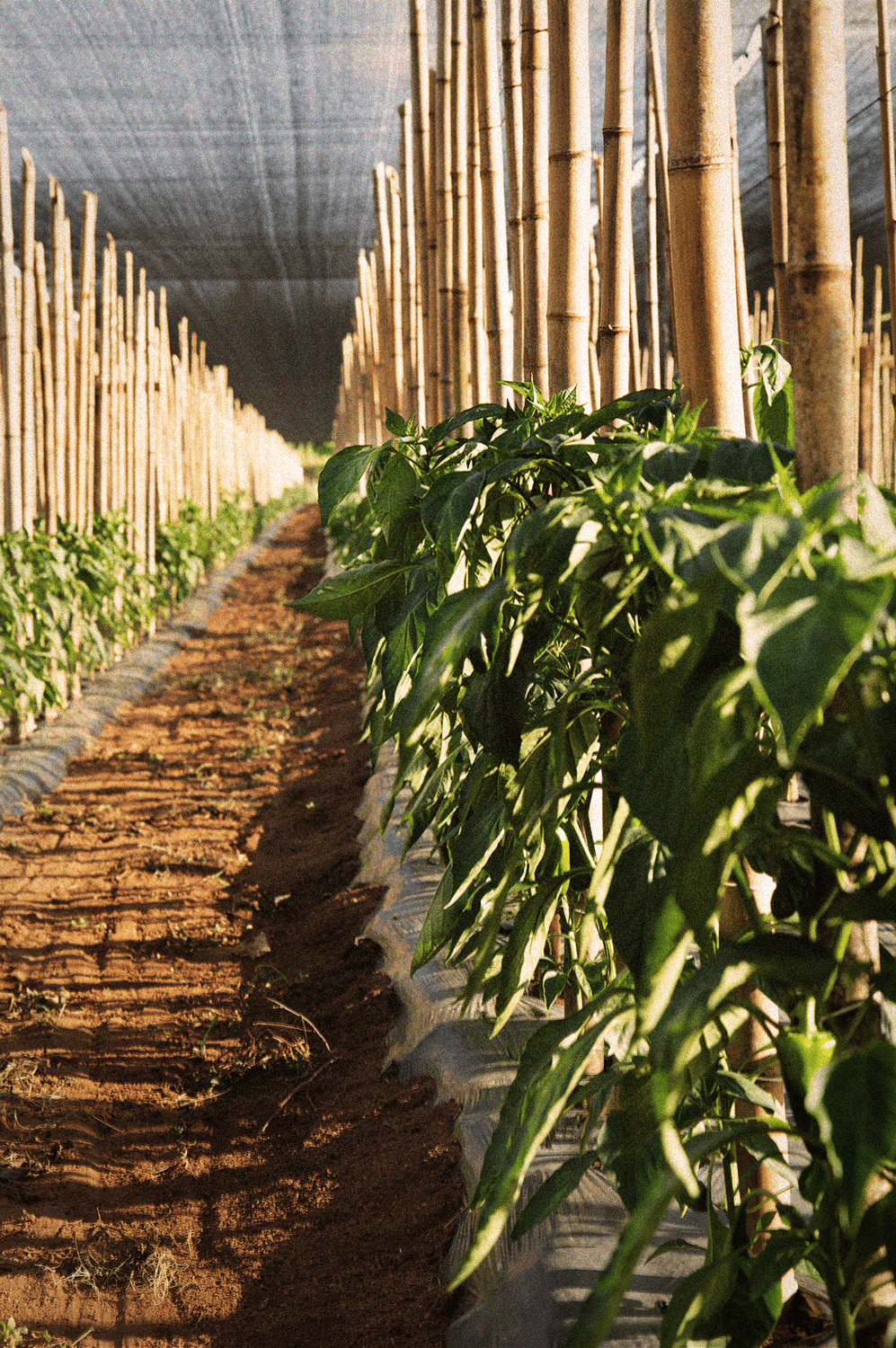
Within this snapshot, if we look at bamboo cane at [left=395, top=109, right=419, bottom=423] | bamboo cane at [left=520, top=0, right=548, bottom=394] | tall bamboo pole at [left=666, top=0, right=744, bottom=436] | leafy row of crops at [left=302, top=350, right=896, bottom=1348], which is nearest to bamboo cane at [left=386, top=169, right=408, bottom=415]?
bamboo cane at [left=395, top=109, right=419, bottom=423]

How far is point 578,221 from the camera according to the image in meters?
1.49

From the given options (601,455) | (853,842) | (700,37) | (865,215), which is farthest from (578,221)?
(865,215)

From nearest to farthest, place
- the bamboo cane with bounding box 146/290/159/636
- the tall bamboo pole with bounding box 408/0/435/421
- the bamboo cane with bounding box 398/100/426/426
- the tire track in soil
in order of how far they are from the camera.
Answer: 1. the tire track in soil
2. the tall bamboo pole with bounding box 408/0/435/421
3. the bamboo cane with bounding box 398/100/426/426
4. the bamboo cane with bounding box 146/290/159/636

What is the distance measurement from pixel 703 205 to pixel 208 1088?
5.37 feet

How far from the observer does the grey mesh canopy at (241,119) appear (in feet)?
16.4

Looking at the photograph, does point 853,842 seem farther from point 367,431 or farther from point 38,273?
point 367,431

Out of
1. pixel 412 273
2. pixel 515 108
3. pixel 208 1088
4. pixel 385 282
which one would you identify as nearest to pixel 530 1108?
pixel 208 1088

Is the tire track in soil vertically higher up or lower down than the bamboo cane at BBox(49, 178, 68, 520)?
lower down

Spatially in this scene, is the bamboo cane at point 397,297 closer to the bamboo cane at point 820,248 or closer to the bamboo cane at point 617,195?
the bamboo cane at point 617,195

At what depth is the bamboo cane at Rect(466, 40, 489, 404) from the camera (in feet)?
8.85

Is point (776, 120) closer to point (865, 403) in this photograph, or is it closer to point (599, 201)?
point (599, 201)

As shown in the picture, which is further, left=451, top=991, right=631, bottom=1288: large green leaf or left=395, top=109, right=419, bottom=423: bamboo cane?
left=395, top=109, right=419, bottom=423: bamboo cane

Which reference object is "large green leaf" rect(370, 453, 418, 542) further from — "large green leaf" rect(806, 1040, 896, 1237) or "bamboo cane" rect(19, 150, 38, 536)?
"bamboo cane" rect(19, 150, 38, 536)

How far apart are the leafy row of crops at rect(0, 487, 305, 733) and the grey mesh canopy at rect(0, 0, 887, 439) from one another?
2.23 metres
